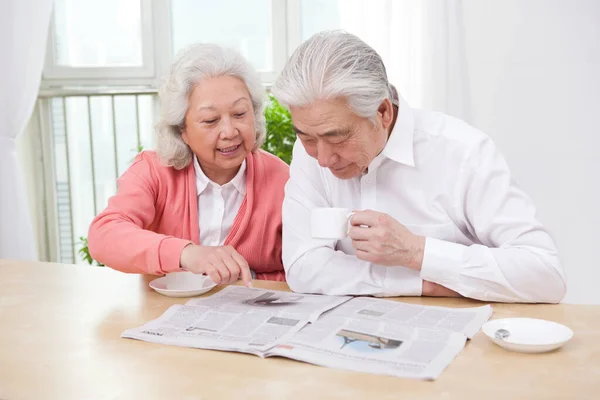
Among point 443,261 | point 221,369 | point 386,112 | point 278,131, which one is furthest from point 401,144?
point 278,131

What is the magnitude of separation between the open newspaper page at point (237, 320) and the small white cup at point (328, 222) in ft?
0.52

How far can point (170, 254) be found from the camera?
173 cm

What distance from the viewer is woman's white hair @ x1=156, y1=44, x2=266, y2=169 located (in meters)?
2.01

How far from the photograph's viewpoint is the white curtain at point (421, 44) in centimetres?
331

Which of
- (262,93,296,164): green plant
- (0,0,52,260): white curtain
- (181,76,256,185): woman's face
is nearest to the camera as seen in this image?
(181,76,256,185): woman's face

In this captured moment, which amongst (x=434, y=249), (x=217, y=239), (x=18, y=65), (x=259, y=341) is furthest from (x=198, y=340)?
(x=18, y=65)

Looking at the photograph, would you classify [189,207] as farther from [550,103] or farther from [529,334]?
[550,103]

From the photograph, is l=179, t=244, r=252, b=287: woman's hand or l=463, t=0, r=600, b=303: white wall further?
l=463, t=0, r=600, b=303: white wall

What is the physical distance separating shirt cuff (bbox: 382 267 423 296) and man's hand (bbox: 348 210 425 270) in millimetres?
43

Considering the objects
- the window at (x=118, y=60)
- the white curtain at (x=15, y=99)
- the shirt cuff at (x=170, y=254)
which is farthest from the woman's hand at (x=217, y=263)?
the window at (x=118, y=60)

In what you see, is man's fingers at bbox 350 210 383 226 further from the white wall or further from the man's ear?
the white wall

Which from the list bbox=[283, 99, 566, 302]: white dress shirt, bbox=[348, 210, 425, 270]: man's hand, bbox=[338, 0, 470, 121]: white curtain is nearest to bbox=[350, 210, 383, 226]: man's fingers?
bbox=[348, 210, 425, 270]: man's hand

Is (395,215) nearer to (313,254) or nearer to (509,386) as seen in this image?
(313,254)

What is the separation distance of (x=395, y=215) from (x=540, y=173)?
5.92 ft
